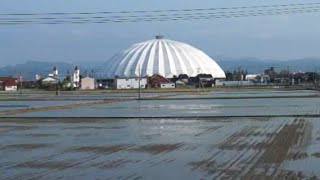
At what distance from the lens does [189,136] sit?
55.4 feet

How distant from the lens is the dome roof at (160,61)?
142 m

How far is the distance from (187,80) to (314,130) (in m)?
117

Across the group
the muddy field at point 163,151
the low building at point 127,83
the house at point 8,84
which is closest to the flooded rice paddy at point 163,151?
the muddy field at point 163,151

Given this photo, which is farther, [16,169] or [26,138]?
[26,138]

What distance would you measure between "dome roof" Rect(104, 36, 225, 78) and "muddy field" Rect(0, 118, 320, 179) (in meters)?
120

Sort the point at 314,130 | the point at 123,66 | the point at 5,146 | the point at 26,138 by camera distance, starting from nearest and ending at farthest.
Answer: the point at 5,146 < the point at 26,138 < the point at 314,130 < the point at 123,66

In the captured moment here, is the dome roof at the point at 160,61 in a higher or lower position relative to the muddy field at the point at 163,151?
A: higher

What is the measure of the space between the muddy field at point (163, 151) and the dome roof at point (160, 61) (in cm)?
11963

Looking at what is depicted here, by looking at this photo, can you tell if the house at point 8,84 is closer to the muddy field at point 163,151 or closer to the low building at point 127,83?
the low building at point 127,83

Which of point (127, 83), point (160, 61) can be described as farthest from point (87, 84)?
point (160, 61)

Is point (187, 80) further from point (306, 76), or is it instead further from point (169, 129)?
point (169, 129)

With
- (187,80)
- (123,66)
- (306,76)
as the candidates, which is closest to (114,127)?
(187,80)

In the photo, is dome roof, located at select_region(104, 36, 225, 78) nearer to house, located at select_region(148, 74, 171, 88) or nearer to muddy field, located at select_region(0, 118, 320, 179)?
house, located at select_region(148, 74, 171, 88)

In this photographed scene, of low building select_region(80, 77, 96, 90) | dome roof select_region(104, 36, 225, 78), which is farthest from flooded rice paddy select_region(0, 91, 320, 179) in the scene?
dome roof select_region(104, 36, 225, 78)
